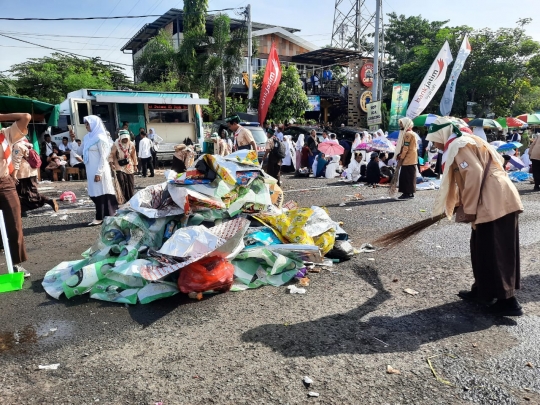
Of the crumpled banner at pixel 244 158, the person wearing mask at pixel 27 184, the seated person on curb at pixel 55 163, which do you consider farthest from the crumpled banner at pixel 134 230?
the seated person on curb at pixel 55 163

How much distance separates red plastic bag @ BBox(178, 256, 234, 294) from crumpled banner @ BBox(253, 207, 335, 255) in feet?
3.00

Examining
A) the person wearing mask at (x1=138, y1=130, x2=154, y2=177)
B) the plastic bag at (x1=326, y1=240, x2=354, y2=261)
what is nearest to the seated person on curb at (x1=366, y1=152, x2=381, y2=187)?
the plastic bag at (x1=326, y1=240, x2=354, y2=261)

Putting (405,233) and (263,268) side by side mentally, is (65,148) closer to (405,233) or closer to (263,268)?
(263,268)

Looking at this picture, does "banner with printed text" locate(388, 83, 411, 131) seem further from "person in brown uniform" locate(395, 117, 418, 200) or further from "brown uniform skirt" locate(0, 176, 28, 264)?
"brown uniform skirt" locate(0, 176, 28, 264)

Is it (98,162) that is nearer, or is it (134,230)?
(134,230)

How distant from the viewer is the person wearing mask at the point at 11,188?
13.9 ft

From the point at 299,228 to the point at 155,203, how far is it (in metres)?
1.75

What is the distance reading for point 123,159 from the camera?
24.7ft

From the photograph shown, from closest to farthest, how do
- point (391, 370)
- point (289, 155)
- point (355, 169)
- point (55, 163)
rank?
point (391, 370) → point (355, 169) → point (55, 163) → point (289, 155)

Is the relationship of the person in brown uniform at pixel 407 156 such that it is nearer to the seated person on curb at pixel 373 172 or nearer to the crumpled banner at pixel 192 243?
the seated person on curb at pixel 373 172

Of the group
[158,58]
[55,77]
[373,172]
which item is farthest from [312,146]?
[55,77]

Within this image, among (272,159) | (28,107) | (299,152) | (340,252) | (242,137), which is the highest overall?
(28,107)

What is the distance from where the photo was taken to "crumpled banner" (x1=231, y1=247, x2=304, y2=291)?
13.8 ft

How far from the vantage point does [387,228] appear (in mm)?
6504
